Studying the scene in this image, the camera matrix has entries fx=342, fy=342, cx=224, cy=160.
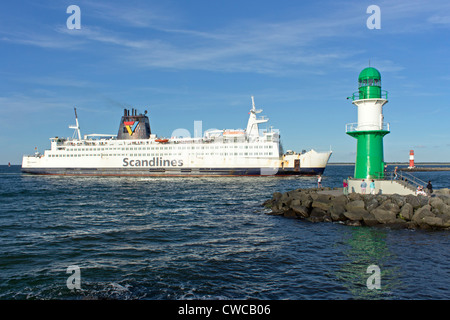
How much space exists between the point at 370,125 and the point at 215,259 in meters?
12.9

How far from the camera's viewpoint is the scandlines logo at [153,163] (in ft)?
197

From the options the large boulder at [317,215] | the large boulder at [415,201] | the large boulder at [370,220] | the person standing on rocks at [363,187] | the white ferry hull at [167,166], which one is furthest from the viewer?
the white ferry hull at [167,166]

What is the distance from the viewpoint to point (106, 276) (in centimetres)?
949

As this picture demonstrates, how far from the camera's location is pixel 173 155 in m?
60.4

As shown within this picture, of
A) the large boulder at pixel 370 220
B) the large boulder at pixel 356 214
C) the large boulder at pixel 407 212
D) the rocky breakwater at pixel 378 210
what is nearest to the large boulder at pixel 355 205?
the rocky breakwater at pixel 378 210

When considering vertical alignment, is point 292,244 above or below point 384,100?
below

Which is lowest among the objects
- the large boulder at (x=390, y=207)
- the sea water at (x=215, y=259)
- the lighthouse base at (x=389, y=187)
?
the sea water at (x=215, y=259)

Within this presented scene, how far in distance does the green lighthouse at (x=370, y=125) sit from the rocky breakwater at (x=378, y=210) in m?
2.35

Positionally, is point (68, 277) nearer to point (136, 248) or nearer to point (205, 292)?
point (136, 248)

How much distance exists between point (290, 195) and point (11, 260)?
15.3 meters

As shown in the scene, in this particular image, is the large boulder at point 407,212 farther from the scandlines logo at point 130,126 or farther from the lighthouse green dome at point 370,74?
the scandlines logo at point 130,126

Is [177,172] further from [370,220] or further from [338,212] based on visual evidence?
[370,220]

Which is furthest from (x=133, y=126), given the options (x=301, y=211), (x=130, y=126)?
(x=301, y=211)

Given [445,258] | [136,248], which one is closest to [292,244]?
[445,258]
